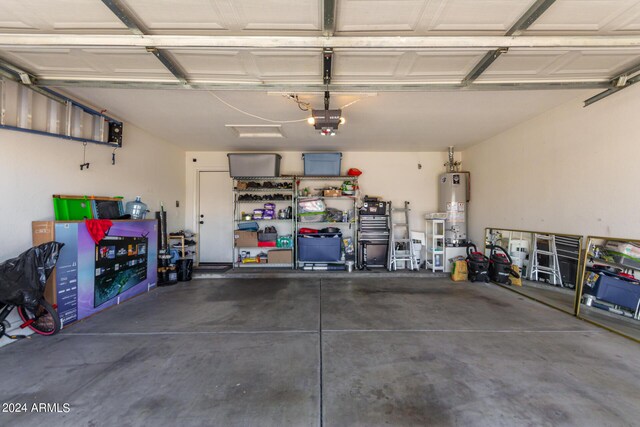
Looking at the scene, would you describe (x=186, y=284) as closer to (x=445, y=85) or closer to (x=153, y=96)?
(x=153, y=96)

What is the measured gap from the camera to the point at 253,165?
17.6 feet

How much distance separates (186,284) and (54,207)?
2.24 m

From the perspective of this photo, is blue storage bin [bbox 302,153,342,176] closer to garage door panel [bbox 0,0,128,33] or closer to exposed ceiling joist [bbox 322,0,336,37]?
exposed ceiling joist [bbox 322,0,336,37]

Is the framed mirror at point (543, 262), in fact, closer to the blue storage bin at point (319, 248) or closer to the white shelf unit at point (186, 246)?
the blue storage bin at point (319, 248)

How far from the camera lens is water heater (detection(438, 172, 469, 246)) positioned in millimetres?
5324

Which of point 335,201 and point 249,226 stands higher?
point 335,201

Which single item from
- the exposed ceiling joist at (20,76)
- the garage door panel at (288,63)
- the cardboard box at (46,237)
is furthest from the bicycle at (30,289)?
the garage door panel at (288,63)

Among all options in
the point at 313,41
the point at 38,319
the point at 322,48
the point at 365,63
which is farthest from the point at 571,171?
the point at 38,319

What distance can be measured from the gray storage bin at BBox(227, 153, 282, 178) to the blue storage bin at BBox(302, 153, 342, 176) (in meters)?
0.70

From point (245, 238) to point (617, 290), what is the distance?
18.5 ft

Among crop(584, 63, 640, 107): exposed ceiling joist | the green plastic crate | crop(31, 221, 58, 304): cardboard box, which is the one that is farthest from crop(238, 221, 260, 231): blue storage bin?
crop(584, 63, 640, 107): exposed ceiling joist

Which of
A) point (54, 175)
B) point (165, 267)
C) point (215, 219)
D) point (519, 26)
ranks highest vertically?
point (519, 26)

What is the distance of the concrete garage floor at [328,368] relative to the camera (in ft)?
5.37

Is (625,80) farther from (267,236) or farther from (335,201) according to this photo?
(267,236)
